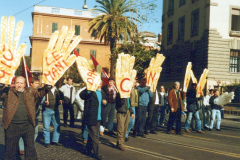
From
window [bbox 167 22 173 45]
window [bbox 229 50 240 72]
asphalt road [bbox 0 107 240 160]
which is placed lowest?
asphalt road [bbox 0 107 240 160]

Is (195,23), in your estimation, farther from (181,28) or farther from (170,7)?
(170,7)

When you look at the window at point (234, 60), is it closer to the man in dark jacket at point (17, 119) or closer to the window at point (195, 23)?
the window at point (195, 23)

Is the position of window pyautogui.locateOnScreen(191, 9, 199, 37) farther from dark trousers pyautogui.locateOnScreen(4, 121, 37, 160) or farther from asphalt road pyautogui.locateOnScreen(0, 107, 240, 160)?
dark trousers pyautogui.locateOnScreen(4, 121, 37, 160)

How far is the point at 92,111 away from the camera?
7.03 meters

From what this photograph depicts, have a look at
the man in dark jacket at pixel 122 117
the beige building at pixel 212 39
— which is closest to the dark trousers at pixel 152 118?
the man in dark jacket at pixel 122 117

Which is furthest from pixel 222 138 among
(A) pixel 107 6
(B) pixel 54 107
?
(A) pixel 107 6

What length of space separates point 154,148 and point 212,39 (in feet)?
60.6

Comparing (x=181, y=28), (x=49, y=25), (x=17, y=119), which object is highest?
(x=49, y=25)

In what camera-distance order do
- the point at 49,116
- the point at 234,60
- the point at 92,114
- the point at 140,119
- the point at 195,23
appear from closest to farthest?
the point at 92,114 < the point at 49,116 < the point at 140,119 < the point at 234,60 < the point at 195,23

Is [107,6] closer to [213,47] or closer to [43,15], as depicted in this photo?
[213,47]

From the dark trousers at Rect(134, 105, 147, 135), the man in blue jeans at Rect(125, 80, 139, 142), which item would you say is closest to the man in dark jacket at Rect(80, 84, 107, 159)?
the man in blue jeans at Rect(125, 80, 139, 142)

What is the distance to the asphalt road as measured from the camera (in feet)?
23.4

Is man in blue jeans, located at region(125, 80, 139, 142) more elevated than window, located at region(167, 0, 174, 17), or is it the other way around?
window, located at region(167, 0, 174, 17)

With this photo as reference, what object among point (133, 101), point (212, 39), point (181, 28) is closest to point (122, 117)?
point (133, 101)
